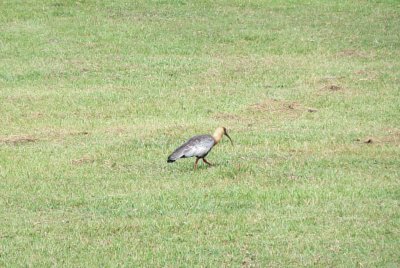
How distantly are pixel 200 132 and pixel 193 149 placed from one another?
3.03 m

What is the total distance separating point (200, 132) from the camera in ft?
56.7

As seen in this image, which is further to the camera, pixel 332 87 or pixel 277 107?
pixel 332 87

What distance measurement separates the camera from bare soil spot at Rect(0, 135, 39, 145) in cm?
1703

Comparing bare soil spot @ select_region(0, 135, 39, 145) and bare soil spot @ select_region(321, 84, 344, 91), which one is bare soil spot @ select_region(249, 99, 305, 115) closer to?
bare soil spot @ select_region(321, 84, 344, 91)

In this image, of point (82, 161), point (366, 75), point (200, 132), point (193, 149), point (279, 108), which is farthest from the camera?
point (366, 75)

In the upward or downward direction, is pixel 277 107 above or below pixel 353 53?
above

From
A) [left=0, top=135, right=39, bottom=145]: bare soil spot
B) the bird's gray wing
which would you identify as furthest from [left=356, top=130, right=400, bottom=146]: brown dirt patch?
[left=0, top=135, right=39, bottom=145]: bare soil spot

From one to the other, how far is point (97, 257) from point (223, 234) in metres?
1.56

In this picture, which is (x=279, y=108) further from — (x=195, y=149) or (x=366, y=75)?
(x=195, y=149)

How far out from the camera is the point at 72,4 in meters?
30.0

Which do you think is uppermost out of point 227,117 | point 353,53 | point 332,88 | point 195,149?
point 195,149

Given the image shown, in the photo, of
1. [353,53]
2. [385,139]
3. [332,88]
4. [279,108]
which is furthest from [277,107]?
[353,53]

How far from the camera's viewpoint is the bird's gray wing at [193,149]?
14258 millimetres

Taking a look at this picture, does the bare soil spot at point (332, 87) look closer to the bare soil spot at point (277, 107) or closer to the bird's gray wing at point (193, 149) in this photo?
the bare soil spot at point (277, 107)
